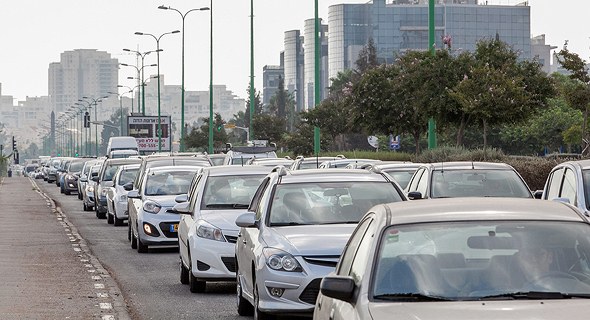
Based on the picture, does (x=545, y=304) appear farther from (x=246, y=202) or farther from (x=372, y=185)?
(x=246, y=202)

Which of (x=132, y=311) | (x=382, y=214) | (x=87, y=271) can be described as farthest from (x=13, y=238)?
(x=382, y=214)

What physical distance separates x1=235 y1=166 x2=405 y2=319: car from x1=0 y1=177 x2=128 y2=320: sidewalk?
1643 mm

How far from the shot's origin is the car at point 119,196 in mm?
24328

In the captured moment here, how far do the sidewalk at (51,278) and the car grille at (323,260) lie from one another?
243 cm

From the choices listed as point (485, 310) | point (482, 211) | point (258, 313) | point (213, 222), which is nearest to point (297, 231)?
point (258, 313)

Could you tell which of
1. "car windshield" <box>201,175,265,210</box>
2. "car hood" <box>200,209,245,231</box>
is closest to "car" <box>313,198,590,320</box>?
"car hood" <box>200,209,245,231</box>

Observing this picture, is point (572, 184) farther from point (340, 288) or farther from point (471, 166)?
point (340, 288)

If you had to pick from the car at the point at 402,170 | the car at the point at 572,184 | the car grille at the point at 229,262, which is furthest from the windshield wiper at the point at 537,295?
the car at the point at 402,170

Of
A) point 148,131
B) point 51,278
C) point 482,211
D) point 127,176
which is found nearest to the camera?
point 482,211

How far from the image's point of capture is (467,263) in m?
5.07

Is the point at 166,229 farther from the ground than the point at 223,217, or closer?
closer

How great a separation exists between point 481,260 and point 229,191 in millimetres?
8443

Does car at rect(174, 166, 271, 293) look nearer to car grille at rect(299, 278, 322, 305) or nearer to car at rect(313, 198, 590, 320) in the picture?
car grille at rect(299, 278, 322, 305)

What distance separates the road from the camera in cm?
1043
